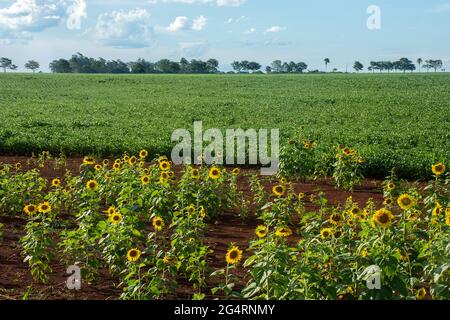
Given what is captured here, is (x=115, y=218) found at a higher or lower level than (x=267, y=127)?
lower

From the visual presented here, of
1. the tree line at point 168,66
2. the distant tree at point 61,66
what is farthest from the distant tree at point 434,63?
the distant tree at point 61,66

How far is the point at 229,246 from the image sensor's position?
6699 millimetres

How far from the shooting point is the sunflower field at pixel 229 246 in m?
4.09

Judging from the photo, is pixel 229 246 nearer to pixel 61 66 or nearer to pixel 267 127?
pixel 267 127

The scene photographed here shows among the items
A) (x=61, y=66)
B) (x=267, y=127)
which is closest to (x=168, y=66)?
(x=61, y=66)

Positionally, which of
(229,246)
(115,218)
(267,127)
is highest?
(267,127)

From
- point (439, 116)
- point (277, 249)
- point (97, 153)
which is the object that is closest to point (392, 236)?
point (277, 249)

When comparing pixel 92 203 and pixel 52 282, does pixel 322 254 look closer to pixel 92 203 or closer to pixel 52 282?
pixel 52 282

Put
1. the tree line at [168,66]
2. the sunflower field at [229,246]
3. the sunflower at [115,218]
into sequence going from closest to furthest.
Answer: the sunflower field at [229,246] < the sunflower at [115,218] < the tree line at [168,66]

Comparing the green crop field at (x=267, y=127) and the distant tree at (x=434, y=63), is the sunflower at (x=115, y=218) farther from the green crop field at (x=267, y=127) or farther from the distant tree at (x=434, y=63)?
the distant tree at (x=434, y=63)

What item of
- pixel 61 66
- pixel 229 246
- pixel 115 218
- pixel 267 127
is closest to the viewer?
pixel 115 218

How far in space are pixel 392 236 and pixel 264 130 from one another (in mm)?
12745

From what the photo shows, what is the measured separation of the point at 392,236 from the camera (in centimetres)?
434
